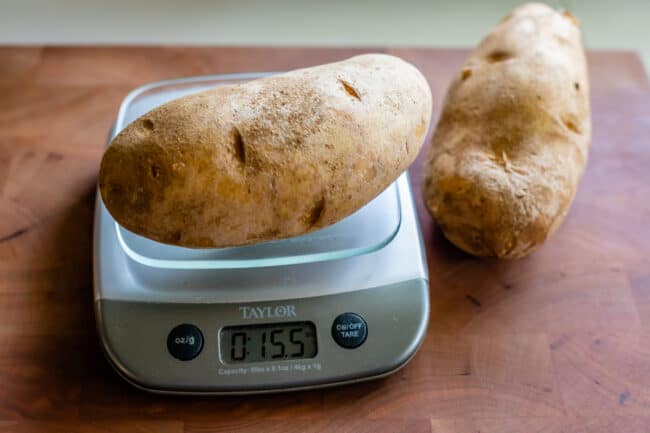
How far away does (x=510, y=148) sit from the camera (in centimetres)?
73

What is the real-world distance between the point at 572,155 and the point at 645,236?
17 cm

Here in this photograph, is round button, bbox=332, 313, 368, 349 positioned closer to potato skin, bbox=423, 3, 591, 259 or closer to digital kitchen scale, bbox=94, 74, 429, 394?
digital kitchen scale, bbox=94, 74, 429, 394

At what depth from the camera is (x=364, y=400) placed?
671mm

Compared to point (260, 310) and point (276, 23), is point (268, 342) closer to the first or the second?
point (260, 310)

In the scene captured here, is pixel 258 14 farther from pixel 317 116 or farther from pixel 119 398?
pixel 119 398

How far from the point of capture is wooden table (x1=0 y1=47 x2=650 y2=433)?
0.65 m

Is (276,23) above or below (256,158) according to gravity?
below

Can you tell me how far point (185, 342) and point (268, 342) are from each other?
0.28 ft

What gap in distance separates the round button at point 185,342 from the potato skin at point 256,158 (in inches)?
4.5

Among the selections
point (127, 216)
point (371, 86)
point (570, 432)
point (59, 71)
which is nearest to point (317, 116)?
point (371, 86)

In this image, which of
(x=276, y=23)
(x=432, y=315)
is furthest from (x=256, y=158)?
(x=276, y=23)

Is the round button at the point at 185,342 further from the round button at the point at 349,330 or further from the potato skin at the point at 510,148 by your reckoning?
the potato skin at the point at 510,148

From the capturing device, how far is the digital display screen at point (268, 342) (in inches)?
26.0

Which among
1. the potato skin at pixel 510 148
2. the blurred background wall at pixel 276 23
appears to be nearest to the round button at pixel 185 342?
the potato skin at pixel 510 148
